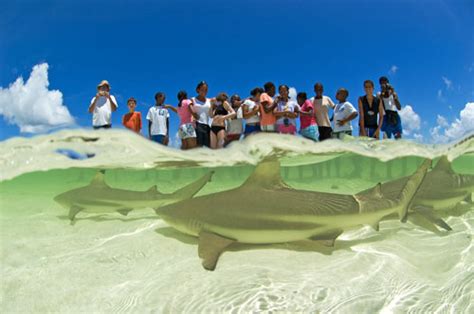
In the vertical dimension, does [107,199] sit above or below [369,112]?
below

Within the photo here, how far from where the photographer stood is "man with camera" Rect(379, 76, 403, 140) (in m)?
7.69

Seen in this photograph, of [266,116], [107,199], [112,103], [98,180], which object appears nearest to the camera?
[107,199]

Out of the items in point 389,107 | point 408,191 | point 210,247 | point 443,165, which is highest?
point 389,107

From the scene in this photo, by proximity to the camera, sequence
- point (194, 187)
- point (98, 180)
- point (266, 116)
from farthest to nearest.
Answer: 1. point (266, 116)
2. point (98, 180)
3. point (194, 187)

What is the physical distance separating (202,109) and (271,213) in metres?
4.16

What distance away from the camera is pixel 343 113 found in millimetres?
7254

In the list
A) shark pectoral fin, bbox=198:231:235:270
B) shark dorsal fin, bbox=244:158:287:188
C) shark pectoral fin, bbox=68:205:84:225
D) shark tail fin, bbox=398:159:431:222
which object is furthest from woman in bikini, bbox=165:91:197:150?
shark tail fin, bbox=398:159:431:222

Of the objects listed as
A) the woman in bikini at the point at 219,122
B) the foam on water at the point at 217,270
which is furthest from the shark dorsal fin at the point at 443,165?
the woman in bikini at the point at 219,122

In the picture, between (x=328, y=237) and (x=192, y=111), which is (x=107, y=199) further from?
(x=328, y=237)

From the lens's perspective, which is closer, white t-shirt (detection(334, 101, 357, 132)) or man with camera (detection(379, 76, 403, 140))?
white t-shirt (detection(334, 101, 357, 132))

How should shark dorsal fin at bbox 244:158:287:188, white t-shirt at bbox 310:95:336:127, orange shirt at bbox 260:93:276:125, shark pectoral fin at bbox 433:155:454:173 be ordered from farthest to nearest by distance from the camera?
white t-shirt at bbox 310:95:336:127 < orange shirt at bbox 260:93:276:125 < shark pectoral fin at bbox 433:155:454:173 < shark dorsal fin at bbox 244:158:287:188

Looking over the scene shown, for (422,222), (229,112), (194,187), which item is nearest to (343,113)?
(229,112)

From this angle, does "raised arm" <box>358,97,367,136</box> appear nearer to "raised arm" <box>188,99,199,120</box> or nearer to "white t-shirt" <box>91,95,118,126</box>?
"raised arm" <box>188,99,199,120</box>

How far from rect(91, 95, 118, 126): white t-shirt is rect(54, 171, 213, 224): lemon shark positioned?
7.27ft
